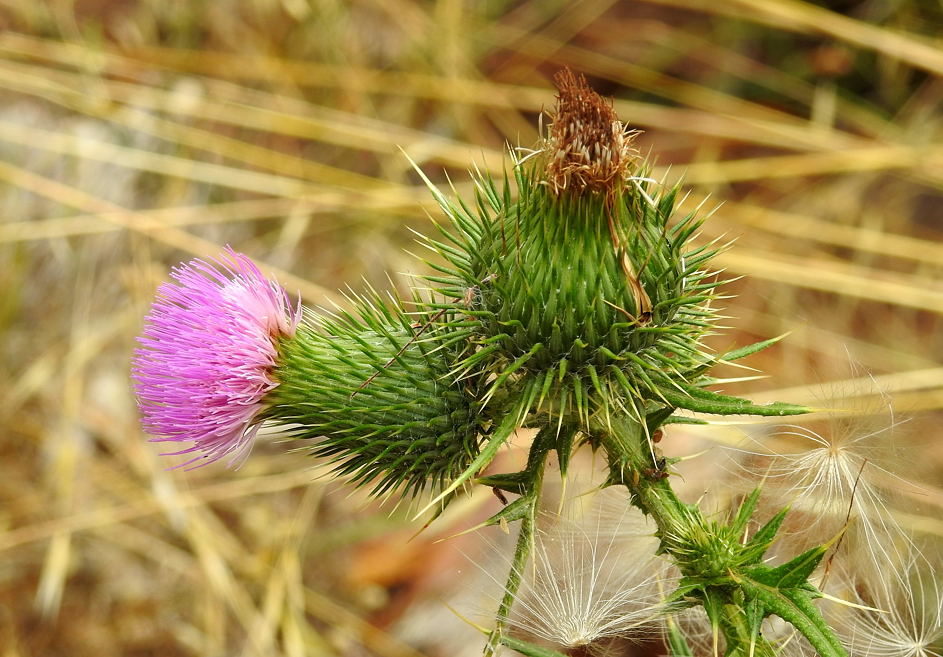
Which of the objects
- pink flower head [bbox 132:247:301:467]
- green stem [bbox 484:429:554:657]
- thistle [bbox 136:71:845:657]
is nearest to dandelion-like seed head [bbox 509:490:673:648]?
thistle [bbox 136:71:845:657]

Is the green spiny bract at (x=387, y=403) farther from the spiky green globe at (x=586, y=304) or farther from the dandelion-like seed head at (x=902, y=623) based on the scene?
the dandelion-like seed head at (x=902, y=623)

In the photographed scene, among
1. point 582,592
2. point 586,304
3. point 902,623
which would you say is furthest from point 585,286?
point 902,623

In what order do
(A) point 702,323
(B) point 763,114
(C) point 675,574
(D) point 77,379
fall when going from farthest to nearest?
(B) point 763,114, (D) point 77,379, (C) point 675,574, (A) point 702,323

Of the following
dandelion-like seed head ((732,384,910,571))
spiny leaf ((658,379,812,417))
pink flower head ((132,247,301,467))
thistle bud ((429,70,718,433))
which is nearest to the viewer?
spiny leaf ((658,379,812,417))

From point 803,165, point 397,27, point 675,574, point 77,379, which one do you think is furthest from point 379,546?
point 397,27

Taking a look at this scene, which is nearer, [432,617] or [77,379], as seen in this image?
[432,617]

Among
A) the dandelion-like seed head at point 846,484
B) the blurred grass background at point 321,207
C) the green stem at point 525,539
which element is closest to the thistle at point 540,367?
the green stem at point 525,539

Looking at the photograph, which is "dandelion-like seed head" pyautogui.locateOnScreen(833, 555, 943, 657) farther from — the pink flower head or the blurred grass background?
the pink flower head

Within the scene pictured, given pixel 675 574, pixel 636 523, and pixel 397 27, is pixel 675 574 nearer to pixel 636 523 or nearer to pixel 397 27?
pixel 636 523
